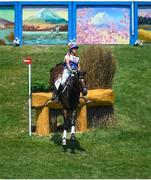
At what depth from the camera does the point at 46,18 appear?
3127 centimetres

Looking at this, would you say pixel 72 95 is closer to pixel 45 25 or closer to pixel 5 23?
pixel 45 25

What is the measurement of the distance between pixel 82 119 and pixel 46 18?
14.6 meters

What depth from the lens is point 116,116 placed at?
760 inches

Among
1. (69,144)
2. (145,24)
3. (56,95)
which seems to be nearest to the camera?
(69,144)

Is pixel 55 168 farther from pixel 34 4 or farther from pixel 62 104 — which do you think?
pixel 34 4

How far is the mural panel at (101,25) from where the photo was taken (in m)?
31.1

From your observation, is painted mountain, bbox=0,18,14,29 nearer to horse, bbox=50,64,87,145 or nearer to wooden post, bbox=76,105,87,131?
wooden post, bbox=76,105,87,131

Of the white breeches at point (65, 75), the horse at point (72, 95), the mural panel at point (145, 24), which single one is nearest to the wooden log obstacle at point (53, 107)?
the horse at point (72, 95)

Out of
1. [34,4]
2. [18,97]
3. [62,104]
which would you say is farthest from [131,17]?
[62,104]

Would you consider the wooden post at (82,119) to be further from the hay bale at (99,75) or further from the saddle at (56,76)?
the saddle at (56,76)

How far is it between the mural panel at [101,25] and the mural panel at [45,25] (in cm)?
84

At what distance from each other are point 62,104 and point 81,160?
2139mm

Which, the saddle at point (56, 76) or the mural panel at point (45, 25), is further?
the mural panel at point (45, 25)

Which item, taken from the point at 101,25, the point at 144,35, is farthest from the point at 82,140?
the point at 144,35
